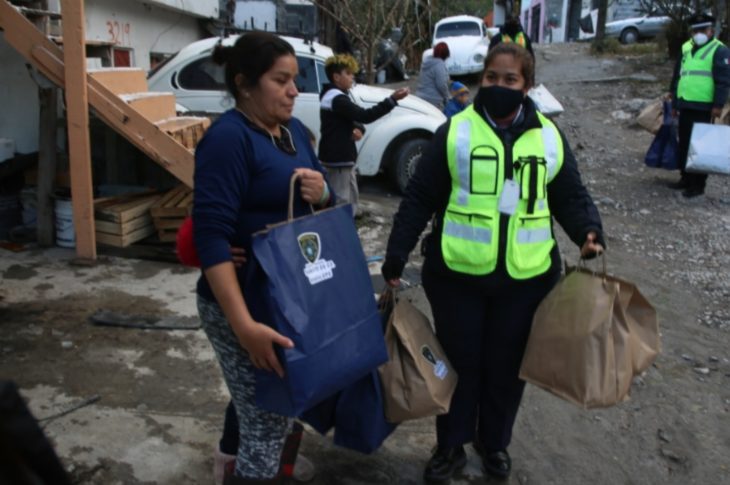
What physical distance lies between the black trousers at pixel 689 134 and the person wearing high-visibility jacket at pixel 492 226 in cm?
640

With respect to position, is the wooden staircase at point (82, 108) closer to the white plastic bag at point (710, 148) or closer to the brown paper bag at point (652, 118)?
the white plastic bag at point (710, 148)

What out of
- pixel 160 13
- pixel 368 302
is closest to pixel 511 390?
pixel 368 302

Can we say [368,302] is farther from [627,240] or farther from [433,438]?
[627,240]

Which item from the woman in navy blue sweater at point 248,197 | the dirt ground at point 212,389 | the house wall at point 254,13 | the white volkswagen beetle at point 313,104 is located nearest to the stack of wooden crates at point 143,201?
the dirt ground at point 212,389

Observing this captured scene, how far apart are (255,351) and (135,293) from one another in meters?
3.57

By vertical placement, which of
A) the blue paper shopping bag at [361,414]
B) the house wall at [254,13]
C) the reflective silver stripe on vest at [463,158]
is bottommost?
the blue paper shopping bag at [361,414]

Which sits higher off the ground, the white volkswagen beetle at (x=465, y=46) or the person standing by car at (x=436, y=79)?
A: the white volkswagen beetle at (x=465, y=46)

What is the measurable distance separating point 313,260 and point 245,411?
24.9 inches

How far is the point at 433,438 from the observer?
11.7ft

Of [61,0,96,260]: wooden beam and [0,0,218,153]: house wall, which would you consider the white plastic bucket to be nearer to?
[61,0,96,260]: wooden beam

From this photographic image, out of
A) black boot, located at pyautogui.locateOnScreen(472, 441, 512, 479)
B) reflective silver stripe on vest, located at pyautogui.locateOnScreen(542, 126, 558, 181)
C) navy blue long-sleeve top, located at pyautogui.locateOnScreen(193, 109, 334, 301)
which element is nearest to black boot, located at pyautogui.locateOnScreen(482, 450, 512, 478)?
black boot, located at pyautogui.locateOnScreen(472, 441, 512, 479)

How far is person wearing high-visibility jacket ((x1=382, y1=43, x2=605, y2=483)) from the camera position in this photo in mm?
2707

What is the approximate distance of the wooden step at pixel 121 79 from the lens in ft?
19.8

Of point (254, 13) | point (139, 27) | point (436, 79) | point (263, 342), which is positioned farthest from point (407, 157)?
point (254, 13)
